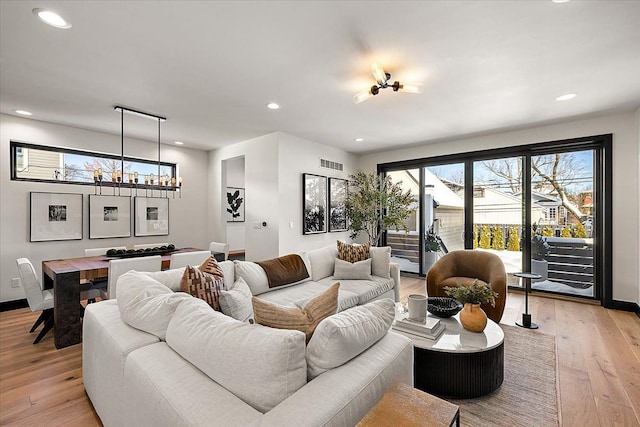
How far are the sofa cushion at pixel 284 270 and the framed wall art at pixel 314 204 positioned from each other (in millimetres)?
1825

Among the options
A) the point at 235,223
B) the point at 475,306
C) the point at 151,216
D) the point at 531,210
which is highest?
the point at 531,210

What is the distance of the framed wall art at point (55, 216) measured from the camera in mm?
4195

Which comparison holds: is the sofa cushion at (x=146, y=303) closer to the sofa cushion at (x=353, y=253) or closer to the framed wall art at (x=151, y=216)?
the sofa cushion at (x=353, y=253)

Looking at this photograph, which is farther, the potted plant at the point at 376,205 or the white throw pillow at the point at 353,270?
the potted plant at the point at 376,205

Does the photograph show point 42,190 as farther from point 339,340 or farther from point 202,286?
point 339,340

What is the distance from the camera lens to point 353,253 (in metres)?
3.81

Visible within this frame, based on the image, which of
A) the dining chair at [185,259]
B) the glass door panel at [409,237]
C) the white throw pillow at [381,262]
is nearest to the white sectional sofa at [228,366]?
the dining chair at [185,259]

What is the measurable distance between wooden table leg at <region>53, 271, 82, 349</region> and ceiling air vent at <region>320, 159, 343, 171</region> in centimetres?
398

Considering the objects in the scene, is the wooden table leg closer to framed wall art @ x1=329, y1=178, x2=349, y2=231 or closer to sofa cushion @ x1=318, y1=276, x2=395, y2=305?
sofa cushion @ x1=318, y1=276, x2=395, y2=305

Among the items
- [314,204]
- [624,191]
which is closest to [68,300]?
[314,204]

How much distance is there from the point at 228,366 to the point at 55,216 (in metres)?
4.83

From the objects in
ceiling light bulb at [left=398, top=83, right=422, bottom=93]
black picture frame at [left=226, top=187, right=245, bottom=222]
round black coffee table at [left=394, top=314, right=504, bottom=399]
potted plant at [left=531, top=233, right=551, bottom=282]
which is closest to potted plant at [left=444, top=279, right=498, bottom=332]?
round black coffee table at [left=394, top=314, right=504, bottom=399]

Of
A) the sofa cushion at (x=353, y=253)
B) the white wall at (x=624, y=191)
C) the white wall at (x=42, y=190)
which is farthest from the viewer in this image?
the white wall at (x=42, y=190)

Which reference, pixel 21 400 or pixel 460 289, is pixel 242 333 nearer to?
pixel 460 289
